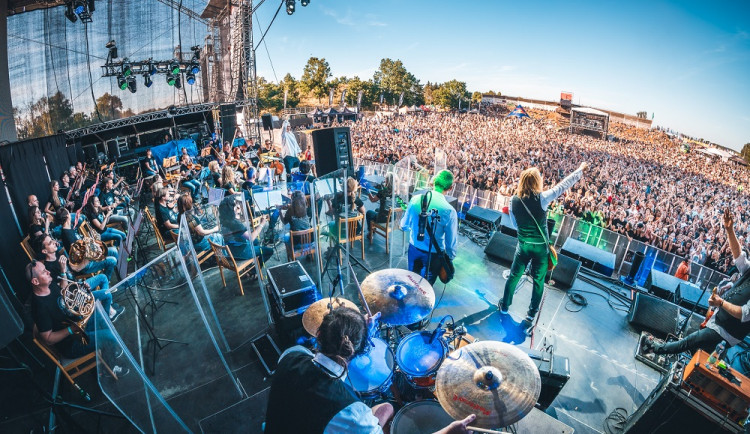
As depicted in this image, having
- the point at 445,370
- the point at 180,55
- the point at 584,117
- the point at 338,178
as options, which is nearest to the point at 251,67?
the point at 180,55

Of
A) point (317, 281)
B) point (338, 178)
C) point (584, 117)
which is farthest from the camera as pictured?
point (584, 117)

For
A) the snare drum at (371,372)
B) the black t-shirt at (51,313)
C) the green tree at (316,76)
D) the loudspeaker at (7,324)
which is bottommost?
the loudspeaker at (7,324)

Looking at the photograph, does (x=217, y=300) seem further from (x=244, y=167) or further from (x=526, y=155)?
(x=526, y=155)

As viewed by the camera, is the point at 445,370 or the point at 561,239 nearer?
the point at 445,370

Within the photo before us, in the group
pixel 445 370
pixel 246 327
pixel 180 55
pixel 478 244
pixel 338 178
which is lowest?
pixel 246 327

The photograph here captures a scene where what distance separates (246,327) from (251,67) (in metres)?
15.8

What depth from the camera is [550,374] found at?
8.74ft

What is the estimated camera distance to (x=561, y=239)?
7.29 meters

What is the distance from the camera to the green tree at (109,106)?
35.0 feet

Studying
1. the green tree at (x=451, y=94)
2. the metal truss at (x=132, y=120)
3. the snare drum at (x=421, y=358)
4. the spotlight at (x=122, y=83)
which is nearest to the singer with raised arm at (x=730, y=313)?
the snare drum at (x=421, y=358)

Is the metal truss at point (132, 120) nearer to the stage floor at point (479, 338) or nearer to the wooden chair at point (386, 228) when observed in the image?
the stage floor at point (479, 338)

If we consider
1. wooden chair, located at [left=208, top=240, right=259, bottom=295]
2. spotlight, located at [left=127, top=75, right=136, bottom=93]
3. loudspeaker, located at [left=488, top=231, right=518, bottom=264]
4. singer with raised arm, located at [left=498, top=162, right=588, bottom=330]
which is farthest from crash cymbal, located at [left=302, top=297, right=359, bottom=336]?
spotlight, located at [left=127, top=75, right=136, bottom=93]

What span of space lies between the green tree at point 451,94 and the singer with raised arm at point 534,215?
45.7 meters

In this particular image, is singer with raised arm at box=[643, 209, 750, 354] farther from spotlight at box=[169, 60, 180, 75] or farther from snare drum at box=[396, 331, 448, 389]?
spotlight at box=[169, 60, 180, 75]
